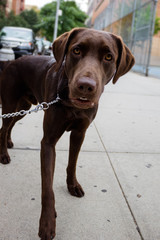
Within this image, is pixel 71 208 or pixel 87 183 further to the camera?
pixel 87 183

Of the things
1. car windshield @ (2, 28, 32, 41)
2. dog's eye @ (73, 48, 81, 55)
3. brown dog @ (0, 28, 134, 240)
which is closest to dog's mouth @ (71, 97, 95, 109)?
brown dog @ (0, 28, 134, 240)

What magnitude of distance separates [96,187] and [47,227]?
90cm

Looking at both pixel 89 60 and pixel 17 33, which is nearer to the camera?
pixel 89 60

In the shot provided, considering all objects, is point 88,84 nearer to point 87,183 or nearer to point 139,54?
point 87,183

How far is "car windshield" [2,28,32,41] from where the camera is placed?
12344 mm

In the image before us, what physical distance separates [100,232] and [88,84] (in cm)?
117

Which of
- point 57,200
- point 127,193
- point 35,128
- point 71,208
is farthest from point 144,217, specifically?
point 35,128

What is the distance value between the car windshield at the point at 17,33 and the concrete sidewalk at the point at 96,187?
8846mm

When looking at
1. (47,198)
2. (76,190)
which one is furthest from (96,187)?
(47,198)

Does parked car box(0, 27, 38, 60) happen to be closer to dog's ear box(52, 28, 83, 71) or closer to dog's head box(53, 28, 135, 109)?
dog's ear box(52, 28, 83, 71)

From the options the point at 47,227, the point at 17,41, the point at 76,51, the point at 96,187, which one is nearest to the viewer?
the point at 47,227

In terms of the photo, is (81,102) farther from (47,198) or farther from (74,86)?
(47,198)

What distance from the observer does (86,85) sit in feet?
5.85

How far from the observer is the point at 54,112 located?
7.06 ft
